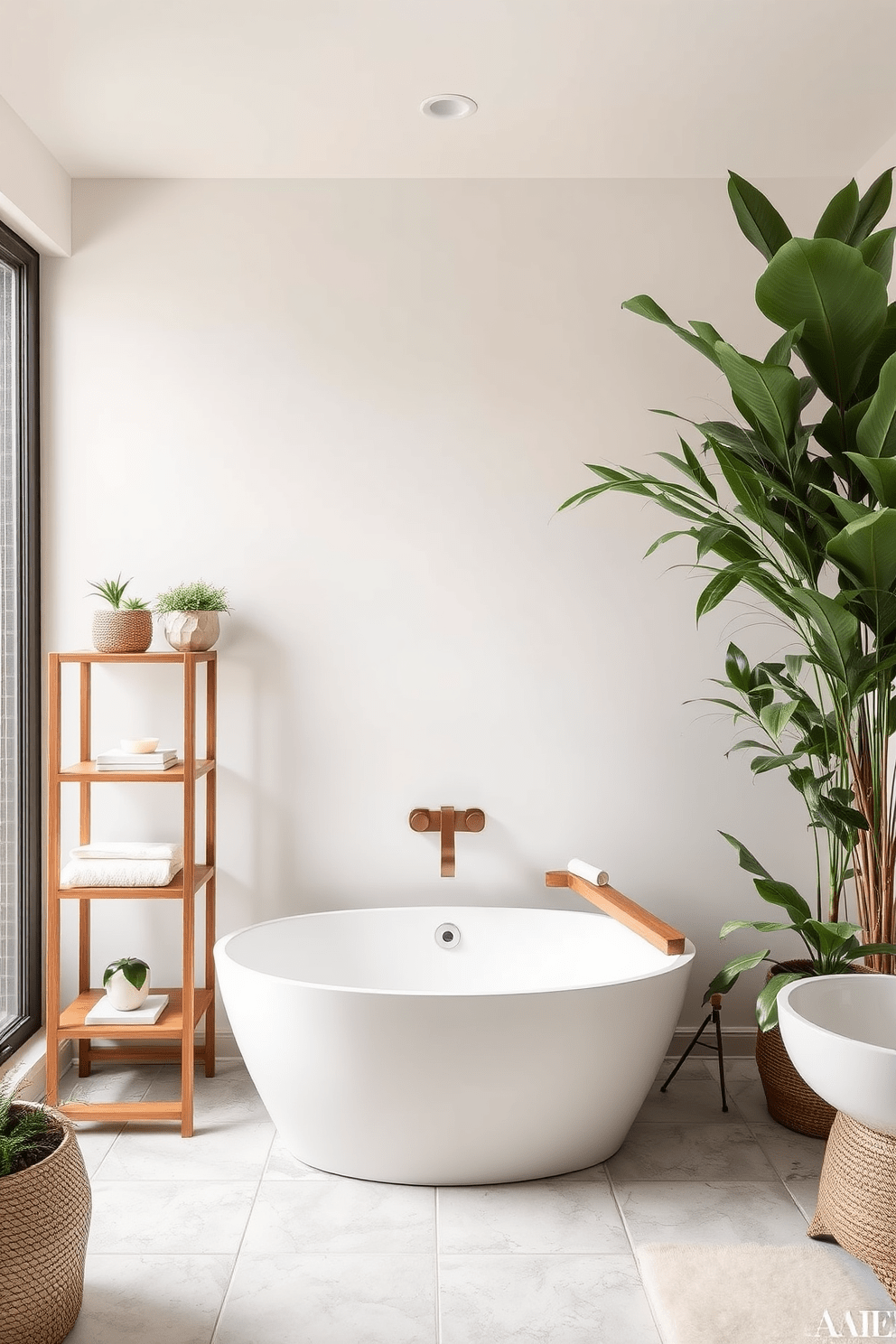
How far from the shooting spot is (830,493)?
2088 mm

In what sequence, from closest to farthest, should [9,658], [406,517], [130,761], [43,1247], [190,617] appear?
1. [43,1247]
2. [130,761]
3. [190,617]
4. [9,658]
5. [406,517]

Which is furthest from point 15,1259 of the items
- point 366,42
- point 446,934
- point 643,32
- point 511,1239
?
point 643,32

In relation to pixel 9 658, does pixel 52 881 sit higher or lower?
lower

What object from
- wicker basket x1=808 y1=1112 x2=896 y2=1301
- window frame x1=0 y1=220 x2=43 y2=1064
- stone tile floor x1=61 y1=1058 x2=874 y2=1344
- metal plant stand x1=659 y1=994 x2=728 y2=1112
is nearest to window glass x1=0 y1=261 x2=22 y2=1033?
window frame x1=0 y1=220 x2=43 y2=1064

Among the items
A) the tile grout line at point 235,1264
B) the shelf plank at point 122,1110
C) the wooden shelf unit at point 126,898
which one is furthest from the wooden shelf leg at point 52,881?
the tile grout line at point 235,1264

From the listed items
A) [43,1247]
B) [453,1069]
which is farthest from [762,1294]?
[43,1247]

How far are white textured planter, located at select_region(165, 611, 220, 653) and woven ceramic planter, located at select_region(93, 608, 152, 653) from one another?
0.24 ft

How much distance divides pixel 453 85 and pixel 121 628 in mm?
1605

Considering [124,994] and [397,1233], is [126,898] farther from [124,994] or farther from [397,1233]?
[397,1233]

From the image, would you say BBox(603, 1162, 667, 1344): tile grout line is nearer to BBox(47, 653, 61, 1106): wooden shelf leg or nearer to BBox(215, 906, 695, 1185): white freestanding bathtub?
BBox(215, 906, 695, 1185): white freestanding bathtub

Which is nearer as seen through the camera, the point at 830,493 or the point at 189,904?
the point at 830,493

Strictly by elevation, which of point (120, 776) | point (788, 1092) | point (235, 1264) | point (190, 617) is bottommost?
point (235, 1264)

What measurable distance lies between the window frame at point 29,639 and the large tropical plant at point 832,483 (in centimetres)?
166

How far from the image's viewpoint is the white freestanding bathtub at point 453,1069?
2.28 meters
